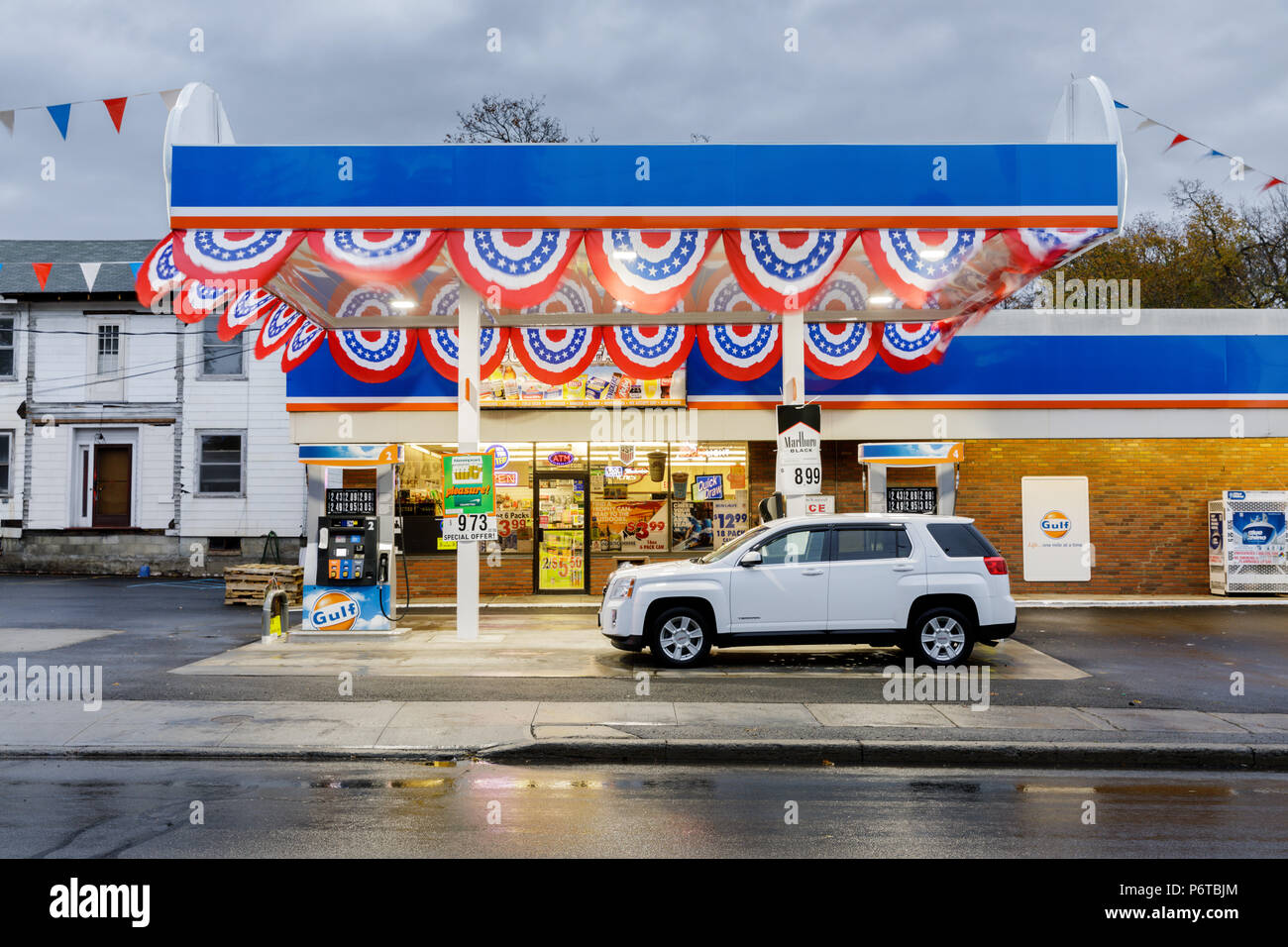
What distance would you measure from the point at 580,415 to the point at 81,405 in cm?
1697

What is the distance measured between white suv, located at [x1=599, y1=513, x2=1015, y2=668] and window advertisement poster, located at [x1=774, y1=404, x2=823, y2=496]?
66.7 inches

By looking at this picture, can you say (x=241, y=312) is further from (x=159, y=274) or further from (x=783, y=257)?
(x=783, y=257)

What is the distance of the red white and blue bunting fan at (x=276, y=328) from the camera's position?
15492 millimetres

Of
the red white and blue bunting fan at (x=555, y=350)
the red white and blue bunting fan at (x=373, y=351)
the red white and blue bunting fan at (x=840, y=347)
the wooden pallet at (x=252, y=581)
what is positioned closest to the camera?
the red white and blue bunting fan at (x=555, y=350)

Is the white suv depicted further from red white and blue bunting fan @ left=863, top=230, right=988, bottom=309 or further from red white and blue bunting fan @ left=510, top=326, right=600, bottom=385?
red white and blue bunting fan @ left=510, top=326, right=600, bottom=385

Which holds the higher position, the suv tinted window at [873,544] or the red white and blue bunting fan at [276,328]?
the red white and blue bunting fan at [276,328]

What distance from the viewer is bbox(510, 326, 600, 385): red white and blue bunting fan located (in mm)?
16234

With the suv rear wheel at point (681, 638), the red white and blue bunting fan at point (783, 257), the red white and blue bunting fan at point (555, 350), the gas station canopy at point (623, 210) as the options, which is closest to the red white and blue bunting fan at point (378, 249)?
the gas station canopy at point (623, 210)

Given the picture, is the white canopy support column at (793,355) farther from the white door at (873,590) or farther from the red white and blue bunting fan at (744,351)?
the red white and blue bunting fan at (744,351)

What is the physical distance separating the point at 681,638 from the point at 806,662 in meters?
1.77

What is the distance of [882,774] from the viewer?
7449 mm

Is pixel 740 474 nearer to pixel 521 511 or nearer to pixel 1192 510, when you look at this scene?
A: pixel 521 511

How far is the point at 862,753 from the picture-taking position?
25.8ft

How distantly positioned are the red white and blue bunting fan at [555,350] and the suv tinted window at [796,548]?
6.12 metres
